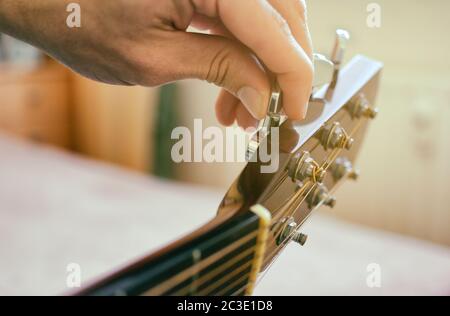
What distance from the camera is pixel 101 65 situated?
62 centimetres

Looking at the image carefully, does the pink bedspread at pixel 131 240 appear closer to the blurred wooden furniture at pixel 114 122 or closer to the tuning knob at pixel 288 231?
the tuning knob at pixel 288 231

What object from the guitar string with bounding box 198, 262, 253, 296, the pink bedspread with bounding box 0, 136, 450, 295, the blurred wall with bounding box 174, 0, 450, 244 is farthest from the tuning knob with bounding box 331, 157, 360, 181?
the blurred wall with bounding box 174, 0, 450, 244

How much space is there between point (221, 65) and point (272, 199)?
15 centimetres

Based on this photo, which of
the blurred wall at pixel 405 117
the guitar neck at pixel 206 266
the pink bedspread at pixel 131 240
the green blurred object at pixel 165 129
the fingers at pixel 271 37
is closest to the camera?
the guitar neck at pixel 206 266

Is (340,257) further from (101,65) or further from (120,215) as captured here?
(101,65)

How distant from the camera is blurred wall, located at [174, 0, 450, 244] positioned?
7.22 ft

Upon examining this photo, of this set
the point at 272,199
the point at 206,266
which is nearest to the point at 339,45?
the point at 272,199

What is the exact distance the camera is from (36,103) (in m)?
3.35

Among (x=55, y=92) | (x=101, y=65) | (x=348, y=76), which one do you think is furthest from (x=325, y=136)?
(x=55, y=92)

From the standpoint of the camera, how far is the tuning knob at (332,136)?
2.01 ft

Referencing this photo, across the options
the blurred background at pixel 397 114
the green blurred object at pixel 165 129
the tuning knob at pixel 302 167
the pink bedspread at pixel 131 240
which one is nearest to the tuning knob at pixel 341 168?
the tuning knob at pixel 302 167

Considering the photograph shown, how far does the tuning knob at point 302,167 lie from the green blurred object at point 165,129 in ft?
8.11

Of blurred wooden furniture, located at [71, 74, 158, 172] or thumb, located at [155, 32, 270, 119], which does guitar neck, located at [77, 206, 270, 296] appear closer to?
thumb, located at [155, 32, 270, 119]

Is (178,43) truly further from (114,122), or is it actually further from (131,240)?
(114,122)
